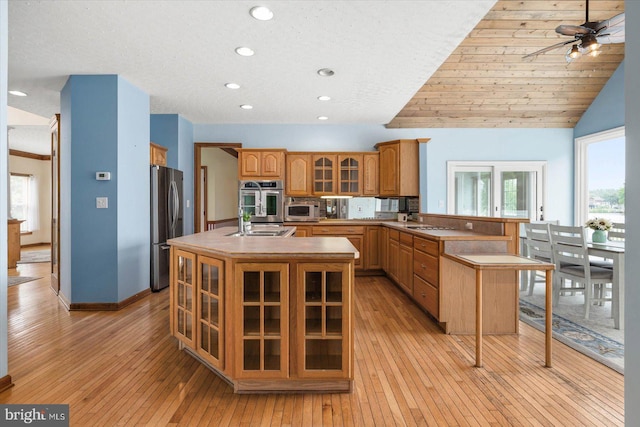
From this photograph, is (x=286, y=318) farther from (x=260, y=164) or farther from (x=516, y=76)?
(x=516, y=76)

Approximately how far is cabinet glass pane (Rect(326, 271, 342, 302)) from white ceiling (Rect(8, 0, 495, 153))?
1920mm

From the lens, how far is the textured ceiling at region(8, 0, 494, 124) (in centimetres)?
239

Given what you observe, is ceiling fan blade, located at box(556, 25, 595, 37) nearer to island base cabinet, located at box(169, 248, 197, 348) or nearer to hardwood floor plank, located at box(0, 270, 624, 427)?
hardwood floor plank, located at box(0, 270, 624, 427)

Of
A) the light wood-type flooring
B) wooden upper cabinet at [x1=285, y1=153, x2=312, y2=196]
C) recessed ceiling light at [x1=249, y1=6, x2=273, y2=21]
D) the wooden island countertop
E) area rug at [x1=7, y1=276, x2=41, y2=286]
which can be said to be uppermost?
recessed ceiling light at [x1=249, y1=6, x2=273, y2=21]

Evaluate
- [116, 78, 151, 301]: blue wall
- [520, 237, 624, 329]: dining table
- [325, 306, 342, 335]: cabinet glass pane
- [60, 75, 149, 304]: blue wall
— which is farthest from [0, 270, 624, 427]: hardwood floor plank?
[116, 78, 151, 301]: blue wall

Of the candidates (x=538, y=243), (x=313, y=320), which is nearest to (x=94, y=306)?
(x=313, y=320)

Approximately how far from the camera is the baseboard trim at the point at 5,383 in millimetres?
1962

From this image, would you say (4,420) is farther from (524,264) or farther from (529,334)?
(529,334)

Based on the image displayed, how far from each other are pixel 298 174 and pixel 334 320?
152 inches

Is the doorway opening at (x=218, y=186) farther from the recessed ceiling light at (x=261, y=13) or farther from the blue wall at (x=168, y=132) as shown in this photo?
the recessed ceiling light at (x=261, y=13)

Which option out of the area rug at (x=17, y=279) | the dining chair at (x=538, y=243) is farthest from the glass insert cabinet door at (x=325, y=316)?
the area rug at (x=17, y=279)

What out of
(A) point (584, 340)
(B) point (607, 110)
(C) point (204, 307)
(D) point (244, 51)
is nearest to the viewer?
(C) point (204, 307)

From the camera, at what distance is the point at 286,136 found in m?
5.84

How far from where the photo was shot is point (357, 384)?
206 centimetres
